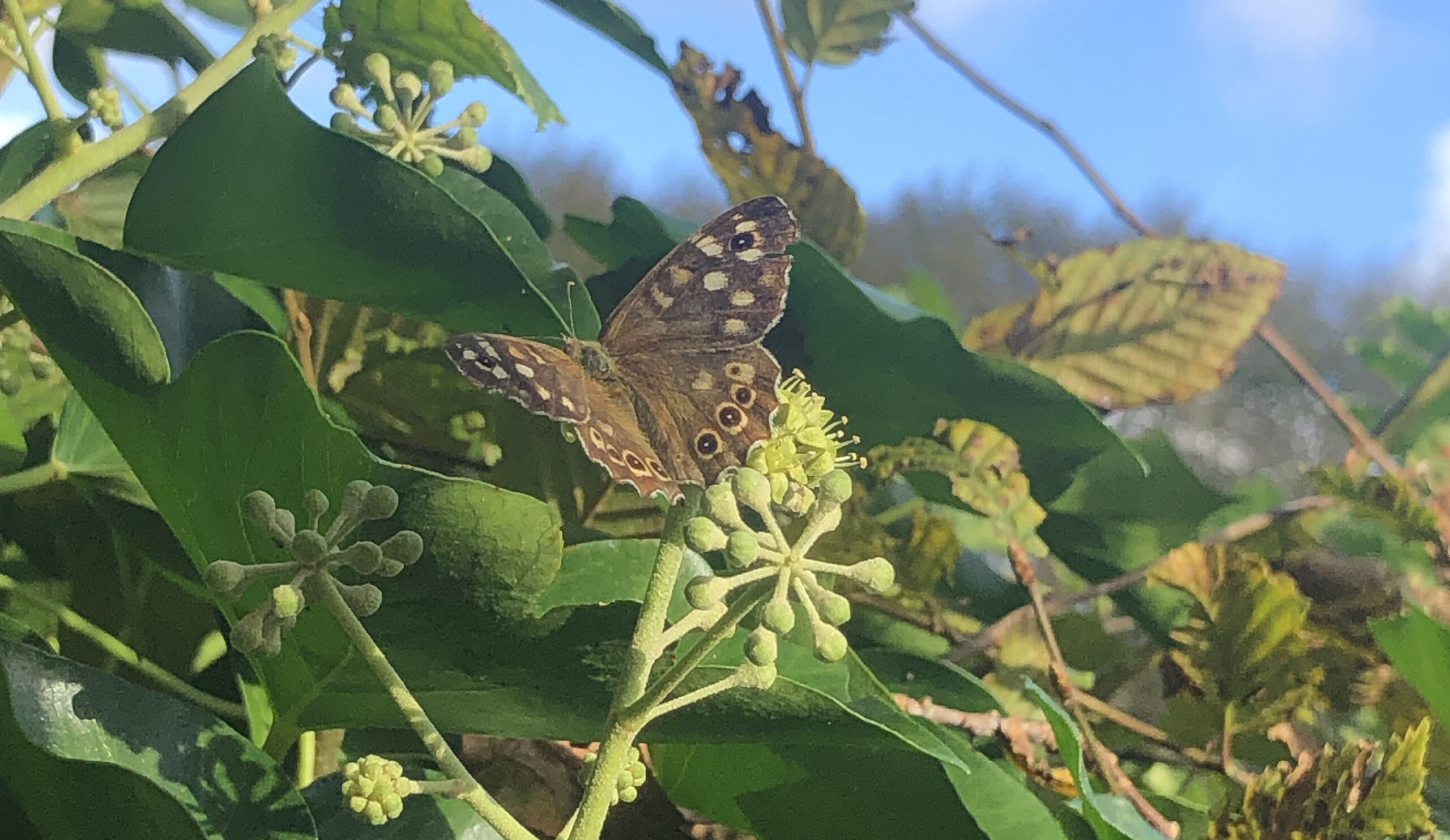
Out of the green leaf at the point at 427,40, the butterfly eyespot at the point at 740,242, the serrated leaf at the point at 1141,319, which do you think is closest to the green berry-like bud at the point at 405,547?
the butterfly eyespot at the point at 740,242

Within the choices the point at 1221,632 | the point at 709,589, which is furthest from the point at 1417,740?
the point at 709,589

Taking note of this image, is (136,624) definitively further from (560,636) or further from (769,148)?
(769,148)

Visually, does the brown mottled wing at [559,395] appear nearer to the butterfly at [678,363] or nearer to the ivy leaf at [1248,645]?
the butterfly at [678,363]

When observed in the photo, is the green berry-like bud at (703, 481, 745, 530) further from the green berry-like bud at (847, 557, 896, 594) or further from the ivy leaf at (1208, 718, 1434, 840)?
the ivy leaf at (1208, 718, 1434, 840)

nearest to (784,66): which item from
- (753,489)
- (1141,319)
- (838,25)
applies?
(838,25)

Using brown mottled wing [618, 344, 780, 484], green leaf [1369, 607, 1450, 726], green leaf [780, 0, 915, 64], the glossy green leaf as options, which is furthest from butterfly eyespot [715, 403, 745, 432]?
green leaf [780, 0, 915, 64]

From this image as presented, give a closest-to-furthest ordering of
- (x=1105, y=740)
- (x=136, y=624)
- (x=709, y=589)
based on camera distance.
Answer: (x=709, y=589)
(x=136, y=624)
(x=1105, y=740)
